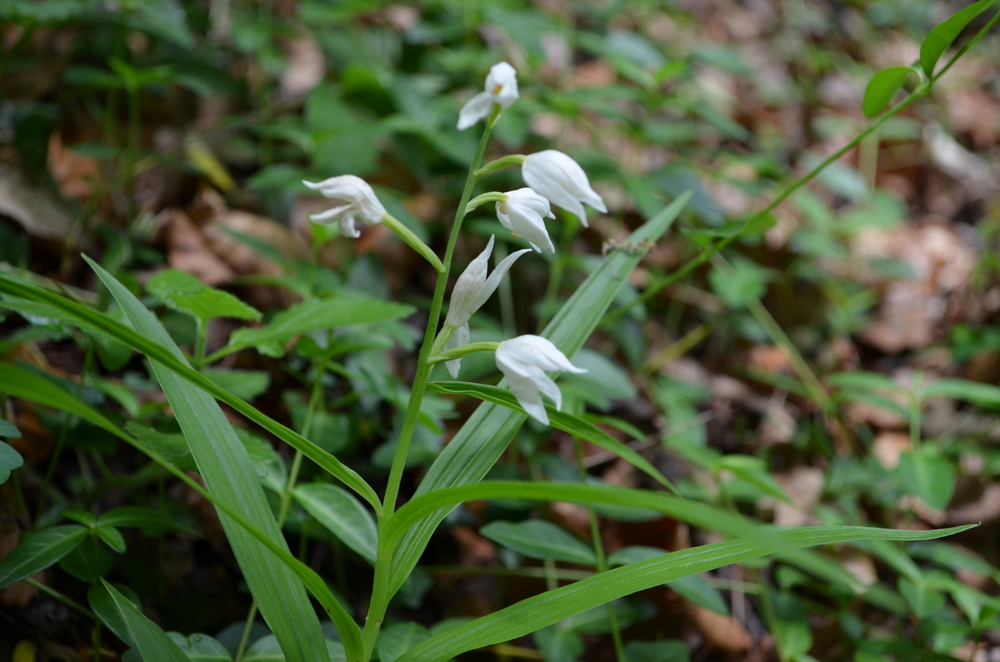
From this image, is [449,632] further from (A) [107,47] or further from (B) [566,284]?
(A) [107,47]

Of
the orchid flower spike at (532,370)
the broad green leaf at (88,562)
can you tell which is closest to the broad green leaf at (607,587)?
the orchid flower spike at (532,370)

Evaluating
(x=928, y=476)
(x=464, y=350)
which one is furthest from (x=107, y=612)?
(x=928, y=476)

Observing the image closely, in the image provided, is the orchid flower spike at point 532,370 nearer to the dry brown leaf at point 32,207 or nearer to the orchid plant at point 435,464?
the orchid plant at point 435,464

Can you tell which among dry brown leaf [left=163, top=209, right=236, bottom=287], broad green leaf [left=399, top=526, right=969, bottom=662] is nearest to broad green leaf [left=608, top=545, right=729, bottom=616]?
broad green leaf [left=399, top=526, right=969, bottom=662]

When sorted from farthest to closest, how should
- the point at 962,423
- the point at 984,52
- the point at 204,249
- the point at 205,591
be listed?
1. the point at 984,52
2. the point at 962,423
3. the point at 204,249
4. the point at 205,591

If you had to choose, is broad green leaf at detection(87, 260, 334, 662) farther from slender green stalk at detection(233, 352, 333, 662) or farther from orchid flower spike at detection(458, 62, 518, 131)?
orchid flower spike at detection(458, 62, 518, 131)

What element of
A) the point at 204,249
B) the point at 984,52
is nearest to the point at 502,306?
the point at 204,249
